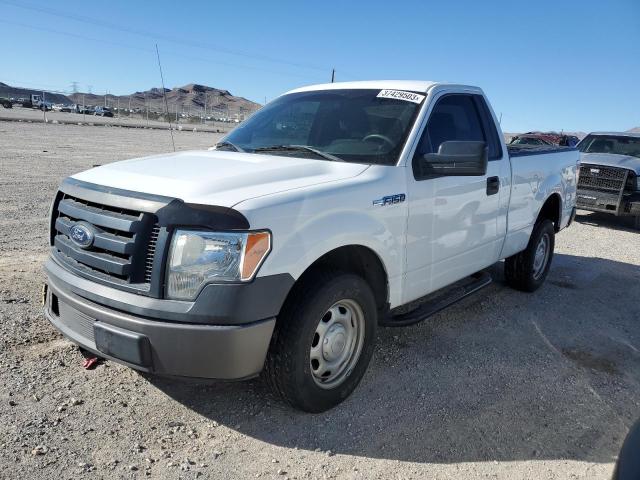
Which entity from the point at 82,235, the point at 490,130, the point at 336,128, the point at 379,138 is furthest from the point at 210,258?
the point at 490,130

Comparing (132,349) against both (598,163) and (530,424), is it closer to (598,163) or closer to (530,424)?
(530,424)

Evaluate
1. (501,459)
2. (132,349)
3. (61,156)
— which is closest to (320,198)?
(132,349)

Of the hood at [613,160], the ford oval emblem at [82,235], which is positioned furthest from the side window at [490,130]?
the hood at [613,160]

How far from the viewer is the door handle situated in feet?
14.6

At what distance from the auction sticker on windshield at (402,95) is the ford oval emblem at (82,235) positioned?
227 centimetres

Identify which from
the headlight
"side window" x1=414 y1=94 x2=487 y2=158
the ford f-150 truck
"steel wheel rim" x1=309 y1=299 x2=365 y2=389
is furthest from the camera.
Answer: the ford f-150 truck

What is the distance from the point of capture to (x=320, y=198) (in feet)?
9.59

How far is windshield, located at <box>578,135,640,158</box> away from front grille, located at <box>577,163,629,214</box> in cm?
147

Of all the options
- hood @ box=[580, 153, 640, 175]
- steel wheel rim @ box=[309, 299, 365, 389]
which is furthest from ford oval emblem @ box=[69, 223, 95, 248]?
hood @ box=[580, 153, 640, 175]

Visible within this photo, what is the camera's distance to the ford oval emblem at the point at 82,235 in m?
2.82

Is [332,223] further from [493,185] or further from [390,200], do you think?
[493,185]

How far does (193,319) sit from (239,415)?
36.5 inches

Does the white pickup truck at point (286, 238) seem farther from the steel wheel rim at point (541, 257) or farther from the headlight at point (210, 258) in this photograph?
the steel wheel rim at point (541, 257)

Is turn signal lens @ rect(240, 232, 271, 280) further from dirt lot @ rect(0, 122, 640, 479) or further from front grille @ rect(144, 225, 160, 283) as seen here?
dirt lot @ rect(0, 122, 640, 479)
